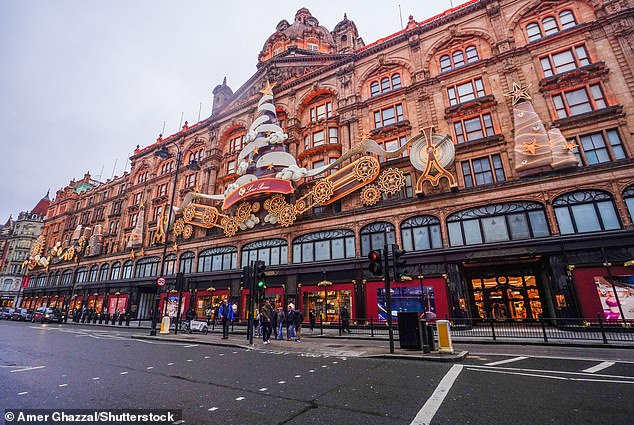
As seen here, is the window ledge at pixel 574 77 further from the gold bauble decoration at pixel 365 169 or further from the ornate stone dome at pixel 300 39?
the ornate stone dome at pixel 300 39

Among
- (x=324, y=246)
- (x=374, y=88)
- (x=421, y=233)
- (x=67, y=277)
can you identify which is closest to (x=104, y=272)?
(x=67, y=277)

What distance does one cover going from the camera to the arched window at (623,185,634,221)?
1655 cm

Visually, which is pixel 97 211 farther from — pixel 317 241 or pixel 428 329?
pixel 428 329

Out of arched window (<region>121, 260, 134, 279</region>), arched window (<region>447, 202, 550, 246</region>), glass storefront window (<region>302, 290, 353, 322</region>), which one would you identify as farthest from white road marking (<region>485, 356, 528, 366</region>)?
arched window (<region>121, 260, 134, 279</region>)

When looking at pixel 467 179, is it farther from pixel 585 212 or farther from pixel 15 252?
pixel 15 252

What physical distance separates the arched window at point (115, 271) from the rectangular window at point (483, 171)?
4337cm

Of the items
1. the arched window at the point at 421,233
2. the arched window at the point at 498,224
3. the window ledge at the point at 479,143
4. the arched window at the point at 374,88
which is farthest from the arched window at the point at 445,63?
the arched window at the point at 421,233

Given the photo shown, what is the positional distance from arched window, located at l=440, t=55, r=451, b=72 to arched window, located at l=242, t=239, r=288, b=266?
21197mm

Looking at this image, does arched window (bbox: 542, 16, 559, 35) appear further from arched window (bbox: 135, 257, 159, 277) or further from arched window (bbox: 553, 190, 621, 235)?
arched window (bbox: 135, 257, 159, 277)

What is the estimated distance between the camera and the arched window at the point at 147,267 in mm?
36181

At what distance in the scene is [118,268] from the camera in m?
40.4

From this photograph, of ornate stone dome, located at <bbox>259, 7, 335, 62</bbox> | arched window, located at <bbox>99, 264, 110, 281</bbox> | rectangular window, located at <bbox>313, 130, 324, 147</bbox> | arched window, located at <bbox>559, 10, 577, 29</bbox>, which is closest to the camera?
arched window, located at <bbox>559, 10, 577, 29</bbox>

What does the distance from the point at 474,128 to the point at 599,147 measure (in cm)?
749

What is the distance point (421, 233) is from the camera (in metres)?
21.8
